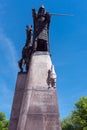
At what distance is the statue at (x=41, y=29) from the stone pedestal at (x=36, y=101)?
62 centimetres

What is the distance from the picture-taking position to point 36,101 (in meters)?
11.7

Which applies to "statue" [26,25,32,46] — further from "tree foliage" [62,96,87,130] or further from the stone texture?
"tree foliage" [62,96,87,130]

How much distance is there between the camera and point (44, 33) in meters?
13.7

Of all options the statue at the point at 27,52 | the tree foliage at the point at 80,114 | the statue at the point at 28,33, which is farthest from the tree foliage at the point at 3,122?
the statue at the point at 28,33

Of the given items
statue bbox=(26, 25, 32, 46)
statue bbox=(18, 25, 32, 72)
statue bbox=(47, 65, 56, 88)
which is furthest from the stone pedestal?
statue bbox=(26, 25, 32, 46)

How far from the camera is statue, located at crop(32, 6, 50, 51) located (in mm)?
13543

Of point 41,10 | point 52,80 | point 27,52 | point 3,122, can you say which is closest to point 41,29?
point 41,10

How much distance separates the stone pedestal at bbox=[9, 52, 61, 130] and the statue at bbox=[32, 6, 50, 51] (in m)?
0.62

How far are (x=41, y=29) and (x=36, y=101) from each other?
12.9ft

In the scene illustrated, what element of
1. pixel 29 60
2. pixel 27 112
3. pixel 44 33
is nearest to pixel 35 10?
pixel 44 33

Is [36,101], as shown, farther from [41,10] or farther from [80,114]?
[80,114]

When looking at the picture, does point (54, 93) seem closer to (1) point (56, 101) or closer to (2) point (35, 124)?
(1) point (56, 101)

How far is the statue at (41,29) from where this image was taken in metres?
13.5

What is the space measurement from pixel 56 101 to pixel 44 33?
12.3ft
